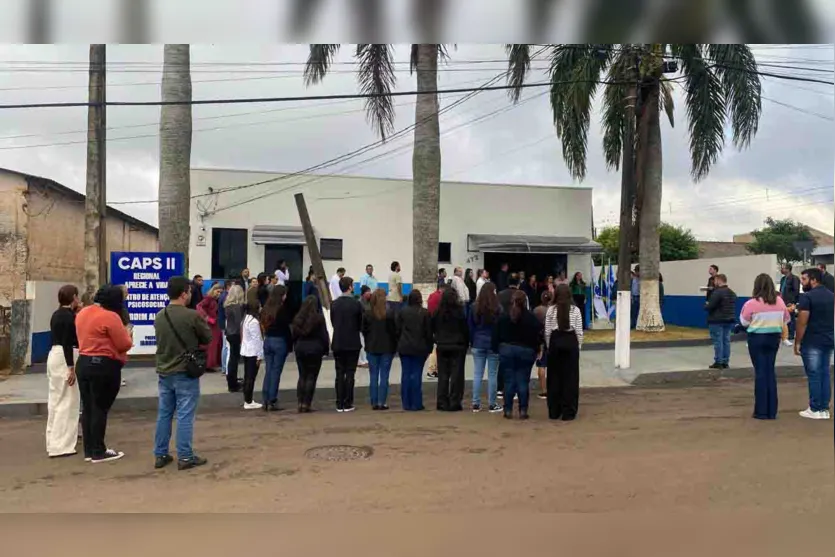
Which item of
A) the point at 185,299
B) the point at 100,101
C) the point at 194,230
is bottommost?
the point at 185,299

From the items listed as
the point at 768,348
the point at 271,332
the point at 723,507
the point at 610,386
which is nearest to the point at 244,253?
the point at 271,332

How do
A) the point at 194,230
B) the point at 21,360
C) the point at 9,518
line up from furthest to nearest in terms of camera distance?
the point at 194,230 → the point at 21,360 → the point at 9,518

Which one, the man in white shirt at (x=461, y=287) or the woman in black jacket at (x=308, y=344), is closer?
the woman in black jacket at (x=308, y=344)

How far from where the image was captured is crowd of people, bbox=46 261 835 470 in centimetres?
605

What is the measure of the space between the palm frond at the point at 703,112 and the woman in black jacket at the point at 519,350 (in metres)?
10.9

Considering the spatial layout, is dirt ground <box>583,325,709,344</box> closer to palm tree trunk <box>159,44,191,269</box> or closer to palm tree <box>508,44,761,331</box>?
palm tree <box>508,44,761,331</box>

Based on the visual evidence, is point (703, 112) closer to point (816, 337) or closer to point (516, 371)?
point (816, 337)

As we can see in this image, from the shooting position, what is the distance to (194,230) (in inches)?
731

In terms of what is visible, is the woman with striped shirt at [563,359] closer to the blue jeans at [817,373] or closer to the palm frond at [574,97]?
the blue jeans at [817,373]

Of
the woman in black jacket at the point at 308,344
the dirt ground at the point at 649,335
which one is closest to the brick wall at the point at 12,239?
the woman in black jacket at the point at 308,344

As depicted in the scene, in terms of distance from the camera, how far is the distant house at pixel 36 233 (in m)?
14.3

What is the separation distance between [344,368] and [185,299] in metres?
2.99

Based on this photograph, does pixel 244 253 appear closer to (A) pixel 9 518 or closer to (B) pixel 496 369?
(B) pixel 496 369

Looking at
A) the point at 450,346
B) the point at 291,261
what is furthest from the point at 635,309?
the point at 450,346
